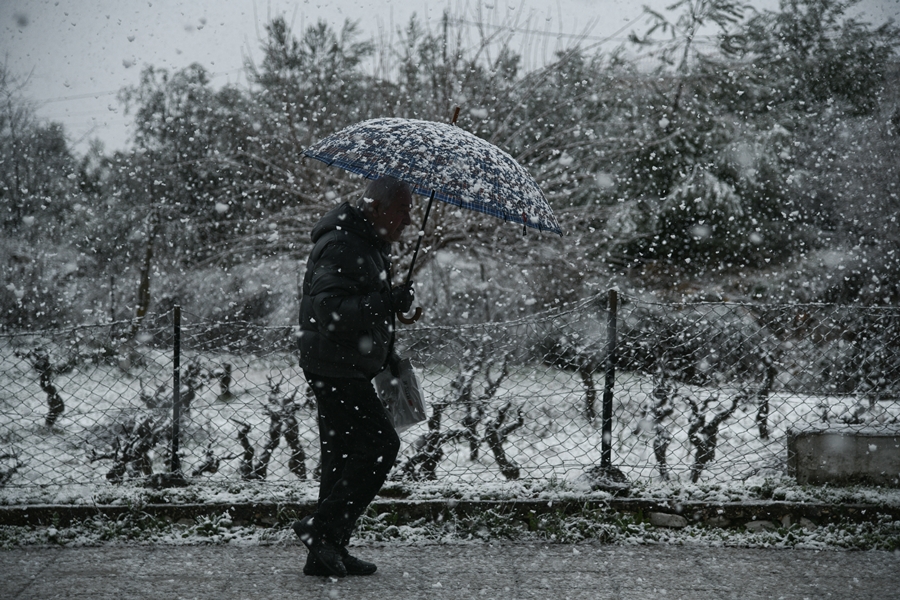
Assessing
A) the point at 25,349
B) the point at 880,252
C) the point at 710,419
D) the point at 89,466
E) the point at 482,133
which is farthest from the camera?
the point at 880,252

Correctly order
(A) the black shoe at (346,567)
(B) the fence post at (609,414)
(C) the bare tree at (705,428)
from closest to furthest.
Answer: (A) the black shoe at (346,567), (B) the fence post at (609,414), (C) the bare tree at (705,428)

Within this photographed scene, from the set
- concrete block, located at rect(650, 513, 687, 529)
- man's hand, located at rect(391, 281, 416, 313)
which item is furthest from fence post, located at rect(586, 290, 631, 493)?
man's hand, located at rect(391, 281, 416, 313)

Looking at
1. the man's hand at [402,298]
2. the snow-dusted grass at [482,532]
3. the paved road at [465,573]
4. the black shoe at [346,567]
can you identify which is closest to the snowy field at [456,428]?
the snow-dusted grass at [482,532]

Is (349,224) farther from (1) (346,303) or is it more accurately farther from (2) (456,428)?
(2) (456,428)

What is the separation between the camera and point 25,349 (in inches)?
204

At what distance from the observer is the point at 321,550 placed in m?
3.12

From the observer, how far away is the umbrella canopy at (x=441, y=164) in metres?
2.94

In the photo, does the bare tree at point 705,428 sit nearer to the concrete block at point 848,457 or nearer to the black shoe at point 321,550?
the concrete block at point 848,457

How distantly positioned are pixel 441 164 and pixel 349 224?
465mm

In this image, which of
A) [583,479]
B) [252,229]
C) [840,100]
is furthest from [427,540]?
[840,100]

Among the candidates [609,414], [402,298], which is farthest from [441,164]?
[609,414]

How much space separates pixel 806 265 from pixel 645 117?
120 inches

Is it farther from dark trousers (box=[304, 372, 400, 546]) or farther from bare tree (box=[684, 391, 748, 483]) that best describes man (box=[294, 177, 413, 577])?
bare tree (box=[684, 391, 748, 483])

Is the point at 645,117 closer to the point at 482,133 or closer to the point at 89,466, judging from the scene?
the point at 482,133
